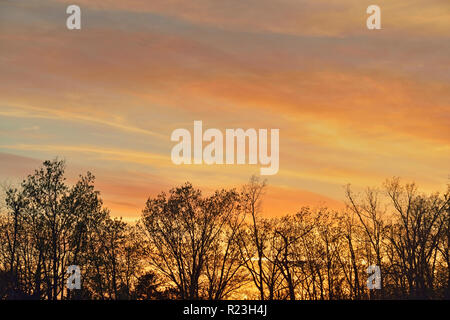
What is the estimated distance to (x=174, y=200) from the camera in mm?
48906

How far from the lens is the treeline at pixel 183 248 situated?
45.3 m

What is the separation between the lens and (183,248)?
48938 mm

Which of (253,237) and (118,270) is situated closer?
Answer: (118,270)

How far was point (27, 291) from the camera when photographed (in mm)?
44375

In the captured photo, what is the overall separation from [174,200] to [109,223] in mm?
6600

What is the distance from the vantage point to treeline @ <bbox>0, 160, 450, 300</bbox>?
45.3 meters

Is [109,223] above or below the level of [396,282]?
above

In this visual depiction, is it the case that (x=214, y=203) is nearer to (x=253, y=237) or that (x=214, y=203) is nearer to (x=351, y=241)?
(x=253, y=237)
